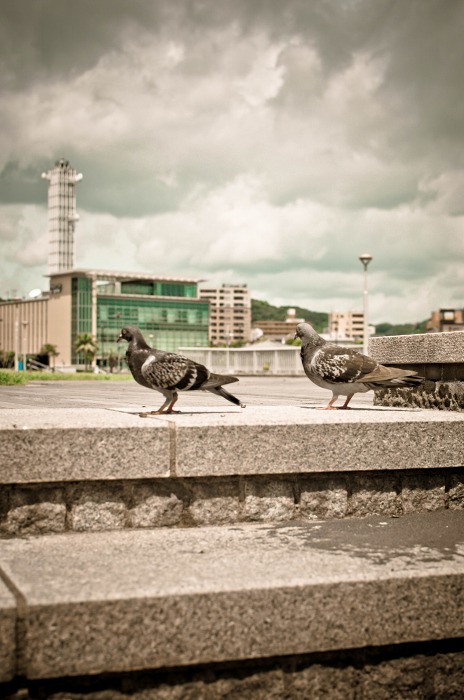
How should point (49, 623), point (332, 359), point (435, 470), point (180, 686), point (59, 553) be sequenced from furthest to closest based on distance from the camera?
point (332, 359), point (435, 470), point (59, 553), point (180, 686), point (49, 623)

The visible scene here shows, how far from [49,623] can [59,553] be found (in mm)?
704

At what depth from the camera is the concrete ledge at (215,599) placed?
3.06m

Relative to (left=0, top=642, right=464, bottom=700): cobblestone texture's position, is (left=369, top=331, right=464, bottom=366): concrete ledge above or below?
above

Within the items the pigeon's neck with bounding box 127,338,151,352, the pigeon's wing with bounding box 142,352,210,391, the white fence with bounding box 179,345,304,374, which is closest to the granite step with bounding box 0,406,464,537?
the pigeon's wing with bounding box 142,352,210,391

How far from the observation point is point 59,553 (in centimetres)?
371

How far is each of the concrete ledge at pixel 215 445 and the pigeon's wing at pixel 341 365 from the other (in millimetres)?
951

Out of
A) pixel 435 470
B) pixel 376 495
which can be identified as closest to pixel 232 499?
pixel 376 495

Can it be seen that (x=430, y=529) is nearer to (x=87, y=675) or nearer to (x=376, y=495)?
(x=376, y=495)

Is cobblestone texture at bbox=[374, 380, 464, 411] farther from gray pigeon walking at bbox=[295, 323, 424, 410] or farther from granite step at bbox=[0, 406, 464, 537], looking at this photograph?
granite step at bbox=[0, 406, 464, 537]

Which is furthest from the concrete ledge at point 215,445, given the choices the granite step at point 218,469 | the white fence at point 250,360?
the white fence at point 250,360

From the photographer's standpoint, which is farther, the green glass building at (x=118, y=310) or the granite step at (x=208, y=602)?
the green glass building at (x=118, y=310)

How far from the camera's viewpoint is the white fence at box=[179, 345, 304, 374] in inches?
1937

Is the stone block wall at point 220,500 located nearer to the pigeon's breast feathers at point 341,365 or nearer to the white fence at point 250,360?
the pigeon's breast feathers at point 341,365

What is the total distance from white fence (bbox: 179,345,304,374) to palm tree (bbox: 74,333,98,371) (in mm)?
81668
